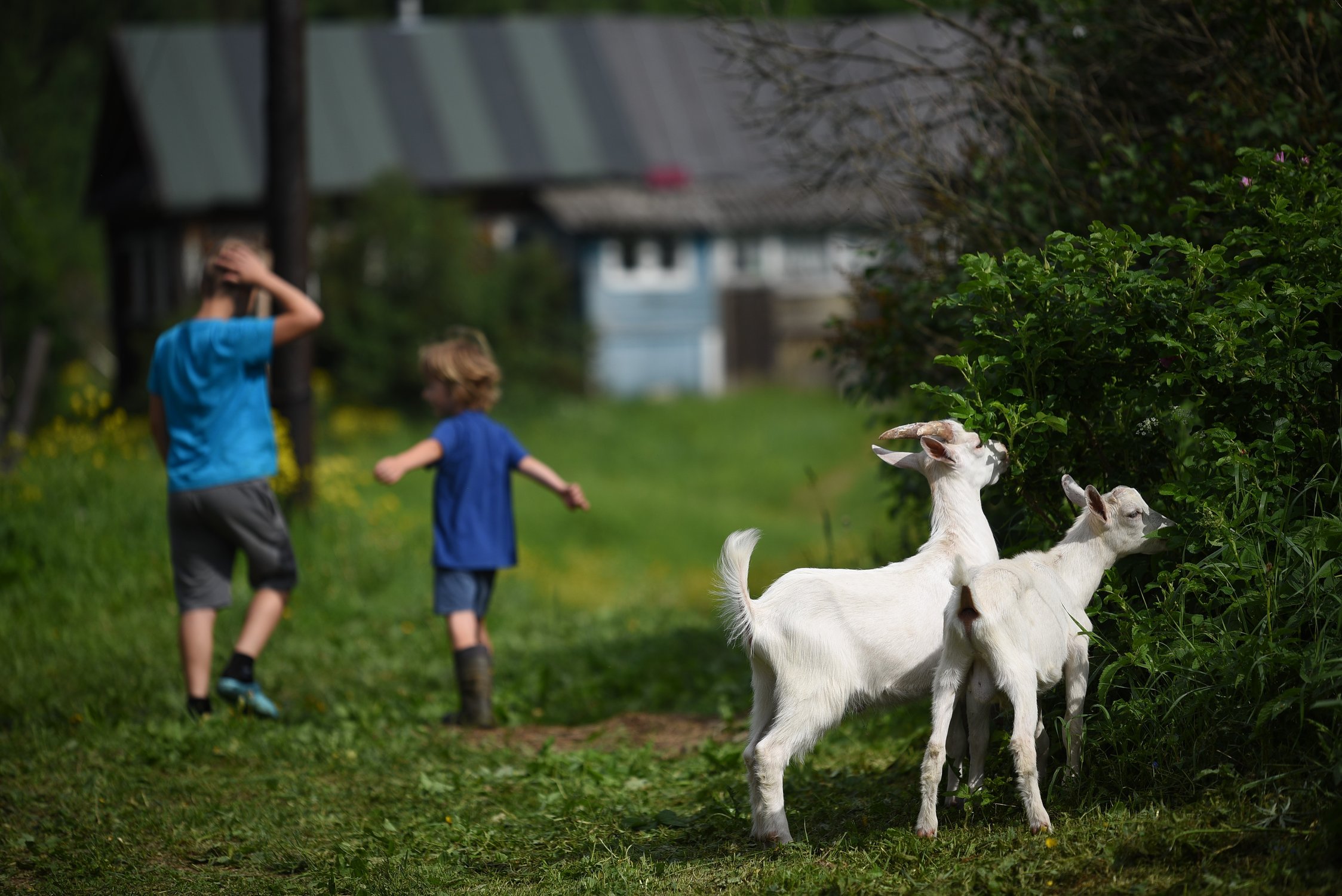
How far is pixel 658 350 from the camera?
26.1 metres

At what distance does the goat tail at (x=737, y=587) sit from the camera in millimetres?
3770

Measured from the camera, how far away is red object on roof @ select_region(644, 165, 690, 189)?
25.8 meters

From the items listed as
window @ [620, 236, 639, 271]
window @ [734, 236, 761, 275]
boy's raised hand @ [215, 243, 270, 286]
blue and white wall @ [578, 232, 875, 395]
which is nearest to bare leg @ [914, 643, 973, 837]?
boy's raised hand @ [215, 243, 270, 286]

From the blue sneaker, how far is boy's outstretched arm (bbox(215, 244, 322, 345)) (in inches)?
60.4

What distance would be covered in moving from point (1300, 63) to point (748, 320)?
21.6 m

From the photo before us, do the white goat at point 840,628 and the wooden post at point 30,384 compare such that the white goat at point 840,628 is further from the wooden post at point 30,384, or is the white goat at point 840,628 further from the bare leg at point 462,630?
the wooden post at point 30,384

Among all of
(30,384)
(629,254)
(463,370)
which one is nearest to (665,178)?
(629,254)

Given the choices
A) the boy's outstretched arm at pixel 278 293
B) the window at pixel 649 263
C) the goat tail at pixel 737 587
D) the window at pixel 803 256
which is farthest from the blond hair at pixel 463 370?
the window at pixel 803 256

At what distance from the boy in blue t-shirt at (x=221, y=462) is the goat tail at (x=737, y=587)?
2748mm

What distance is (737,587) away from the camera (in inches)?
149

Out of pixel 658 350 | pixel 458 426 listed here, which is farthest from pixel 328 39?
pixel 458 426

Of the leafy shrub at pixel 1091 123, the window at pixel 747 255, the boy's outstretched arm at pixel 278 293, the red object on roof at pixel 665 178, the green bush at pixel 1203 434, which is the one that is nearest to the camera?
the green bush at pixel 1203 434

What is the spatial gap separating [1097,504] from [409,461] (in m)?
2.91

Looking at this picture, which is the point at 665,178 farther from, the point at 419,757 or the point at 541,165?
the point at 419,757
